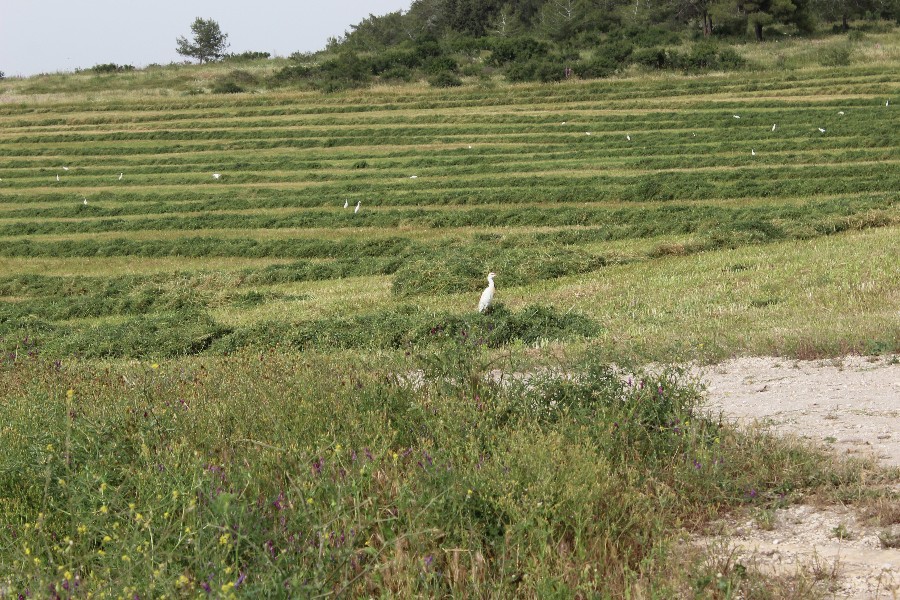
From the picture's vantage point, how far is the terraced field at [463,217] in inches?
550

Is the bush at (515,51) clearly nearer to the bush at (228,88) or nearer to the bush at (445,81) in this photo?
the bush at (445,81)

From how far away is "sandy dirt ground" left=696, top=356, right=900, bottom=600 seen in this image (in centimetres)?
523

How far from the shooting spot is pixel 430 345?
31.1 feet

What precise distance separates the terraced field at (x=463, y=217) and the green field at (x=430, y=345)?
0.13 m

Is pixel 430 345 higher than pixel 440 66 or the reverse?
the reverse

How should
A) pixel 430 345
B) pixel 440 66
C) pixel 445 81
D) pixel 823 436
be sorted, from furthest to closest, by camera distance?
pixel 440 66 < pixel 445 81 < pixel 430 345 < pixel 823 436

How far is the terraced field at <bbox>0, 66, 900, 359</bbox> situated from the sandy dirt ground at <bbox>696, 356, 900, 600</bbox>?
0.74 meters

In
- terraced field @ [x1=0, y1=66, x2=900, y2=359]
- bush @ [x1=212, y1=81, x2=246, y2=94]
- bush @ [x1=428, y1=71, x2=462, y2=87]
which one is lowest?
terraced field @ [x1=0, y1=66, x2=900, y2=359]

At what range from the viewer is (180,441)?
6.88 meters

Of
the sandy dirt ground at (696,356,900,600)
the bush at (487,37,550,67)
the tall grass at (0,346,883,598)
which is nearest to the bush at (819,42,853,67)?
the bush at (487,37,550,67)

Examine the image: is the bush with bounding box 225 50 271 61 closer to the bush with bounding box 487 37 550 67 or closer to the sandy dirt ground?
the bush with bounding box 487 37 550 67

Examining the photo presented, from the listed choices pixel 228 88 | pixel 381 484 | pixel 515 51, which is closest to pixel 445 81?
pixel 515 51

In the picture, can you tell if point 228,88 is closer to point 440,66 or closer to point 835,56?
point 440,66

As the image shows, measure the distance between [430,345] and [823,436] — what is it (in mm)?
3669
